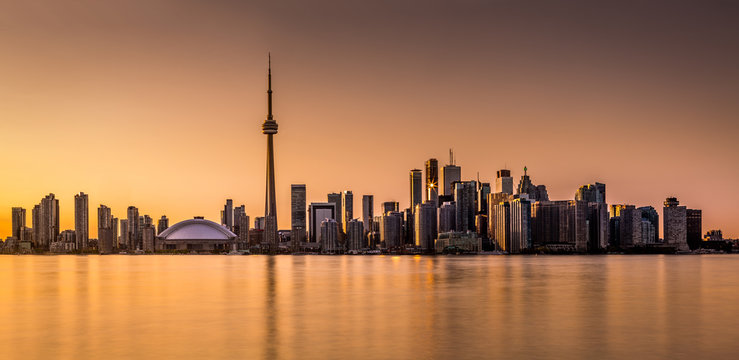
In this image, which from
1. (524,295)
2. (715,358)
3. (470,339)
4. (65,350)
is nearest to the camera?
(715,358)

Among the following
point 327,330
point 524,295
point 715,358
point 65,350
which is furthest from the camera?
point 524,295

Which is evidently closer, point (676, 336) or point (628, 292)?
point (676, 336)

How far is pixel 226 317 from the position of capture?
6016 centimetres

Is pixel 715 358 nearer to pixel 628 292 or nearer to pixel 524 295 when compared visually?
pixel 524 295

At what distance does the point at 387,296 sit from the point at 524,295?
16.1 metres

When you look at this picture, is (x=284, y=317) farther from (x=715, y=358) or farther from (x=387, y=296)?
(x=715, y=358)

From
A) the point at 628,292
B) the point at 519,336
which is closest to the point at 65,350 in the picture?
the point at 519,336

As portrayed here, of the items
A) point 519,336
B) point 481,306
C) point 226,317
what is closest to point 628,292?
point 481,306

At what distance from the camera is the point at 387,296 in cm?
8331

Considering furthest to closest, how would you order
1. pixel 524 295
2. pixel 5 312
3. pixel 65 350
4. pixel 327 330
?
1. pixel 524 295
2. pixel 5 312
3. pixel 327 330
4. pixel 65 350

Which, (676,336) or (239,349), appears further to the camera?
(676,336)

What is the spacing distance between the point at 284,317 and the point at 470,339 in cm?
1972

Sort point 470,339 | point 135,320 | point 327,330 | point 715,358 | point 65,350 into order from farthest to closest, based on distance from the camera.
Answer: point 135,320 < point 327,330 < point 470,339 < point 65,350 < point 715,358

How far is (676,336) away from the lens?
48969mm
